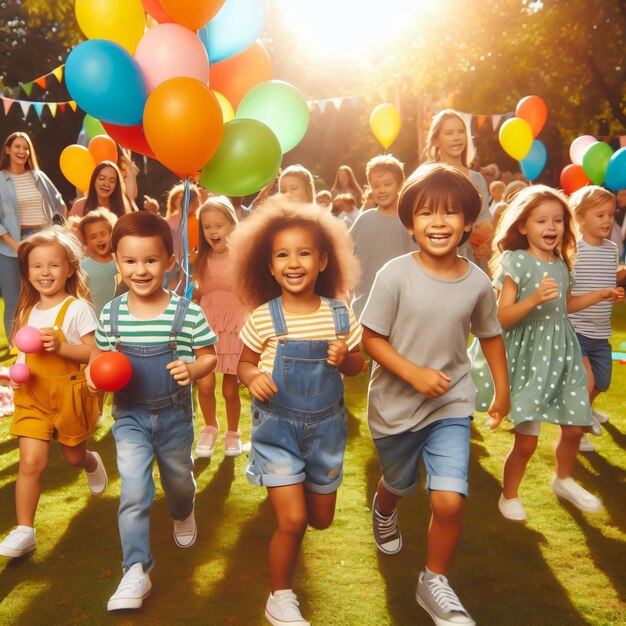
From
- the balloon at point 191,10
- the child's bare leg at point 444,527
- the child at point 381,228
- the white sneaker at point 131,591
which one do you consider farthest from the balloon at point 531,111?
the white sneaker at point 131,591

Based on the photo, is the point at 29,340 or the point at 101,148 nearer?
the point at 29,340

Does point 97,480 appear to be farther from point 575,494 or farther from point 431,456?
point 575,494

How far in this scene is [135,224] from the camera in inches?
123

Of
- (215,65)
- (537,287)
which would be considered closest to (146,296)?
(537,287)

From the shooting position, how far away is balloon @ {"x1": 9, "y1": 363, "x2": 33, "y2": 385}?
3.38 metres

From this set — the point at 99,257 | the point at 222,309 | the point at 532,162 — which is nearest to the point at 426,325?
the point at 222,309

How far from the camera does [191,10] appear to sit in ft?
13.1

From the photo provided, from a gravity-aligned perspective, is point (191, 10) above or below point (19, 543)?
above

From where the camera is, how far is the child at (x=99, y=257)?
520cm

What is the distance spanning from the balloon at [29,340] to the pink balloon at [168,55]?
164cm

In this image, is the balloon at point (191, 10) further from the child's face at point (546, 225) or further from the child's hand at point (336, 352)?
the child's hand at point (336, 352)

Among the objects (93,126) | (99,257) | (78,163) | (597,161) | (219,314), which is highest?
(93,126)

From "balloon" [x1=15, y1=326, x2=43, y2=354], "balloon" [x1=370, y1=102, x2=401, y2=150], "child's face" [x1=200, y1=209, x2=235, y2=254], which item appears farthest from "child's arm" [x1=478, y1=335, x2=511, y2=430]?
"balloon" [x1=370, y1=102, x2=401, y2=150]

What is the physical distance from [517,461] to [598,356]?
1456 millimetres
